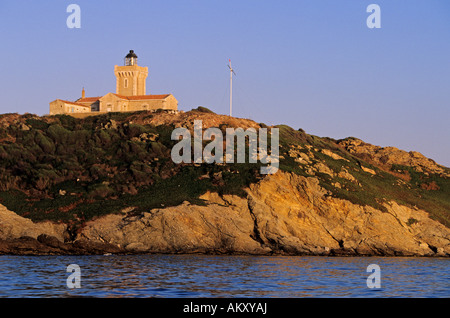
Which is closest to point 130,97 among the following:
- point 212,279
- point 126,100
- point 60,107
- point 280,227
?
point 126,100

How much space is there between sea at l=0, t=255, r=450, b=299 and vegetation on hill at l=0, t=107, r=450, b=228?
18.3m

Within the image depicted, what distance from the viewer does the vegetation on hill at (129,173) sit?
231 ft

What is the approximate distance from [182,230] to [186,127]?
31.6 m

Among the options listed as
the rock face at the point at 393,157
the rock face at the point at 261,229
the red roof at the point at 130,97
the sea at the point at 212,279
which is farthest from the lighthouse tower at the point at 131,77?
the sea at the point at 212,279

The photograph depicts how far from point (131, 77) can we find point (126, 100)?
24.6 ft

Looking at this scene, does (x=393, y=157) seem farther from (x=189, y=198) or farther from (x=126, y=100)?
(x=189, y=198)

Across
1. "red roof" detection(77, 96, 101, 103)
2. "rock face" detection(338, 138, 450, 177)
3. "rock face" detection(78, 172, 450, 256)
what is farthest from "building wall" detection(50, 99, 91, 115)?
"rock face" detection(338, 138, 450, 177)

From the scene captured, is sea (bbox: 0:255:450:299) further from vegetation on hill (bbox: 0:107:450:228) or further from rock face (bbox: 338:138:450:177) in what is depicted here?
rock face (bbox: 338:138:450:177)

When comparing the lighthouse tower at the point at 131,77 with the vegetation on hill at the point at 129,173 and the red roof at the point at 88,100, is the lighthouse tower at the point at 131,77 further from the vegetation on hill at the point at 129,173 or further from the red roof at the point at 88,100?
the vegetation on hill at the point at 129,173

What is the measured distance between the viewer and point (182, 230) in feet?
204

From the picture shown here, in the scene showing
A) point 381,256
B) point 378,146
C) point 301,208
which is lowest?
point 381,256
